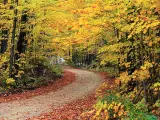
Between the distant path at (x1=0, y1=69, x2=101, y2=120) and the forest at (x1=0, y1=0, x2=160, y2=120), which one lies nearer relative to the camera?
the forest at (x1=0, y1=0, x2=160, y2=120)

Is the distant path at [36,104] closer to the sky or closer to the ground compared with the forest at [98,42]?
closer to the ground

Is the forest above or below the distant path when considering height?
above

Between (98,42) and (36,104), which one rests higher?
(98,42)

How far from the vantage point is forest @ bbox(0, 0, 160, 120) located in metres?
6.89

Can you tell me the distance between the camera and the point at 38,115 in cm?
1123

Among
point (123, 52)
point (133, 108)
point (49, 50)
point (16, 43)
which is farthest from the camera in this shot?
point (49, 50)

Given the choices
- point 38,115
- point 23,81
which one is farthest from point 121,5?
point 23,81

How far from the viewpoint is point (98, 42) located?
772 inches

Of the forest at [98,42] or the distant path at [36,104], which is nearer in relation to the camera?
the forest at [98,42]

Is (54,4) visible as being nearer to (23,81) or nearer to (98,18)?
(23,81)

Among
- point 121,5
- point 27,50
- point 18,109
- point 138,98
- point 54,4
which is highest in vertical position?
point 54,4

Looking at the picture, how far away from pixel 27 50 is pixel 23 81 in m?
4.18

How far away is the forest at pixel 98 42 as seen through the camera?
6.89 metres

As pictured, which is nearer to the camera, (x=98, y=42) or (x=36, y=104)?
(x=36, y=104)
